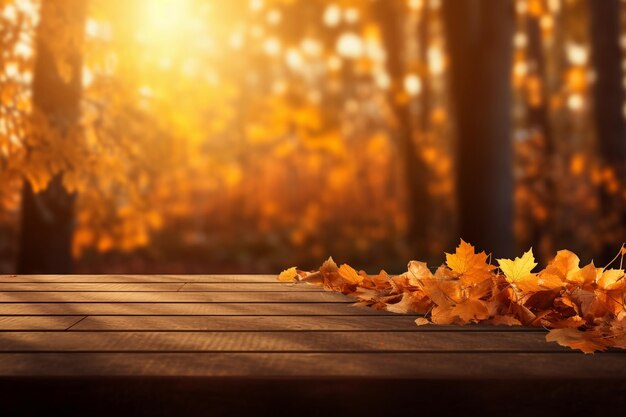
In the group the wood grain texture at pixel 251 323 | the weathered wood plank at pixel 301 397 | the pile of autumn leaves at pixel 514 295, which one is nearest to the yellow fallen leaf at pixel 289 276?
the pile of autumn leaves at pixel 514 295

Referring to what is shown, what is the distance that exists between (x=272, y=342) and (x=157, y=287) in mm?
1081

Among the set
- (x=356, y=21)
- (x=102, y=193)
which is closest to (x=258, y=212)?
(x=356, y=21)

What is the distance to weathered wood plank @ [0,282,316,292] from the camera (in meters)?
2.60

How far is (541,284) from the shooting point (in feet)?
7.03

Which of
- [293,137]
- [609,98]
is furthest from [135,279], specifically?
[293,137]

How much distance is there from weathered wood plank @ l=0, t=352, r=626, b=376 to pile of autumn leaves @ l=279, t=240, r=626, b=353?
0.26 meters

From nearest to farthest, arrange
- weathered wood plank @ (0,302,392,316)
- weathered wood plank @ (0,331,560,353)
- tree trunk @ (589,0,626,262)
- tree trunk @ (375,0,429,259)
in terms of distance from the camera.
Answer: weathered wood plank @ (0,331,560,353)
weathered wood plank @ (0,302,392,316)
tree trunk @ (589,0,626,262)
tree trunk @ (375,0,429,259)

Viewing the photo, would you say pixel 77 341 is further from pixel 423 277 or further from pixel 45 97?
pixel 45 97

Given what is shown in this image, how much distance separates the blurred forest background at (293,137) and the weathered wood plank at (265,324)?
2.07 m

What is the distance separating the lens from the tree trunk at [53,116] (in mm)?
4609

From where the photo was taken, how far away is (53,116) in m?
4.70

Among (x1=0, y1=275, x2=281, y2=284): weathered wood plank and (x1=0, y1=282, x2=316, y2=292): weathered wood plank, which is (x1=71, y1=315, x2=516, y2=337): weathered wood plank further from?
(x1=0, y1=275, x2=281, y2=284): weathered wood plank

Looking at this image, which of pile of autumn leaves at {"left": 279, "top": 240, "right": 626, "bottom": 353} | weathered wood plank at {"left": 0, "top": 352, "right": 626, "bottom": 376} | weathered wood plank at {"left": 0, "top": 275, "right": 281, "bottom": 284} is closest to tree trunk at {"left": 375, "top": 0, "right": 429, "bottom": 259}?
weathered wood plank at {"left": 0, "top": 275, "right": 281, "bottom": 284}

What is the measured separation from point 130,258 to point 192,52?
18.8 feet
